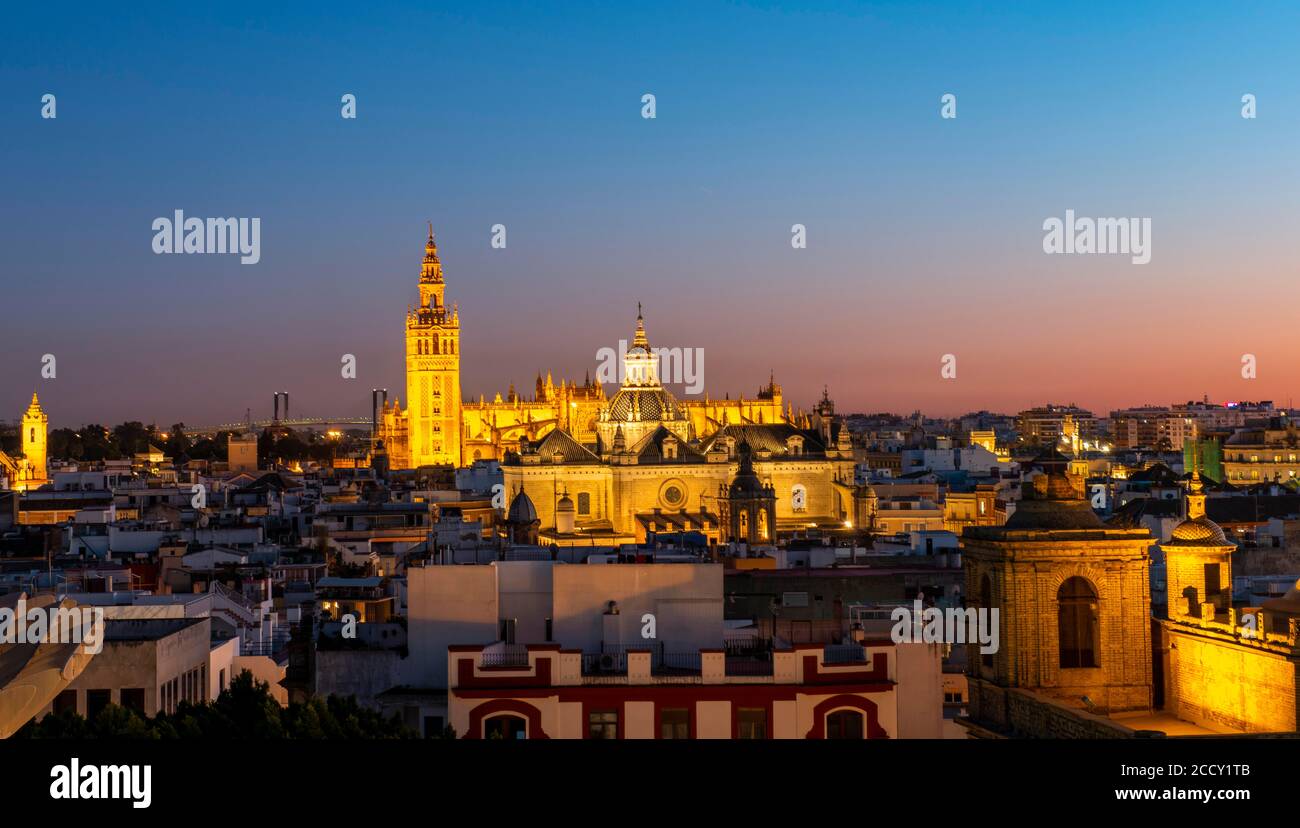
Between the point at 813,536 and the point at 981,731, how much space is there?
47.2 metres

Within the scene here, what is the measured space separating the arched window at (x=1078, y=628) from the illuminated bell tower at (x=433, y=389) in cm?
12559

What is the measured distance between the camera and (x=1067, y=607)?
57.0 ft

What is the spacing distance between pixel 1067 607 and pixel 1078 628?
0.83ft

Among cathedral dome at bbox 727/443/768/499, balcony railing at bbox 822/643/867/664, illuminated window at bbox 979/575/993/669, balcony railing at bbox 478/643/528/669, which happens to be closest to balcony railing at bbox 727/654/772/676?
balcony railing at bbox 822/643/867/664

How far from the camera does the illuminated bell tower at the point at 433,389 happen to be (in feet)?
468

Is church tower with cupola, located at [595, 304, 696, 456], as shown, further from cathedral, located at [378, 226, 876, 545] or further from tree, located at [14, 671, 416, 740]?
tree, located at [14, 671, 416, 740]

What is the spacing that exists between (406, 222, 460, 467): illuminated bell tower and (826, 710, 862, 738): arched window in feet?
403

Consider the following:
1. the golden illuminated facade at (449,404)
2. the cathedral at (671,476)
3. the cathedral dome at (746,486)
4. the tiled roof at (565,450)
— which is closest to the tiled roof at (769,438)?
the cathedral at (671,476)

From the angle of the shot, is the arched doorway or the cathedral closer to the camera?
the arched doorway

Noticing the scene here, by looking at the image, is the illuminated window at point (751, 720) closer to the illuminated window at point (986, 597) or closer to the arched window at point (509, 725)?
the arched window at point (509, 725)

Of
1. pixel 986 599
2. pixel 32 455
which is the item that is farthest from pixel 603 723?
pixel 32 455

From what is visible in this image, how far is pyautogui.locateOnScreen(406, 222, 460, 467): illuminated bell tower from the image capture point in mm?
142625

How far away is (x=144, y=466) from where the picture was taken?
14438cm
